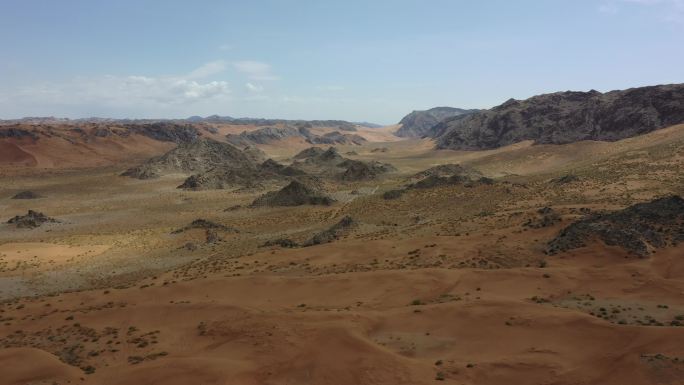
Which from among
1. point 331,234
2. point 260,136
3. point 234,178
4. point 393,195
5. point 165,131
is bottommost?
point 331,234

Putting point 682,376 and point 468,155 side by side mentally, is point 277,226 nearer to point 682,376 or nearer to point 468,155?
point 682,376

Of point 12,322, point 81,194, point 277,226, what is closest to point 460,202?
point 277,226

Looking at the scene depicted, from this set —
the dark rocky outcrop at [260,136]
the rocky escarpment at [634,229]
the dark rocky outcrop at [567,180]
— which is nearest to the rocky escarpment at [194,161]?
the dark rocky outcrop at [567,180]

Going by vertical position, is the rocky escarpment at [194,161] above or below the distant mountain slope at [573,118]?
below

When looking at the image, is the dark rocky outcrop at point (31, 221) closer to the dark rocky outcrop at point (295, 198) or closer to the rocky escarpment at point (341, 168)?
the dark rocky outcrop at point (295, 198)

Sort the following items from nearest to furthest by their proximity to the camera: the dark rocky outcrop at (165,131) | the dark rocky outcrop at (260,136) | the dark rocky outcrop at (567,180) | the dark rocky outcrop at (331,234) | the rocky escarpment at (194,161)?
the dark rocky outcrop at (331,234) → the dark rocky outcrop at (567,180) → the rocky escarpment at (194,161) → the dark rocky outcrop at (165,131) → the dark rocky outcrop at (260,136)

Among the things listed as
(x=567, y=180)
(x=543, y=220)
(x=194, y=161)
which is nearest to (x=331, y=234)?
(x=543, y=220)

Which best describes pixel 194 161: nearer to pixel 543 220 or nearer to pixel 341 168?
pixel 341 168
